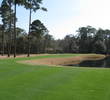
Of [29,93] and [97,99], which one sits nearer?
[97,99]

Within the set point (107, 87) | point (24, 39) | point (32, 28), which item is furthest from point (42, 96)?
point (24, 39)

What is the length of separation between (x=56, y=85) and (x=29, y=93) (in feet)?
5.26

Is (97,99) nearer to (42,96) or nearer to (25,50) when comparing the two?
(42,96)

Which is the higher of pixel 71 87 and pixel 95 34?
pixel 95 34

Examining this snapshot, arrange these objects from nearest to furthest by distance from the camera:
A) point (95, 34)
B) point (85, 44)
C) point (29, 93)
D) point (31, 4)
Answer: point (29, 93), point (31, 4), point (85, 44), point (95, 34)

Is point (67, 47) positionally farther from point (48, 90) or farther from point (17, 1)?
point (48, 90)

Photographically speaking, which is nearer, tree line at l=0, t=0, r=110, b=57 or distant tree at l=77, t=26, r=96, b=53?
tree line at l=0, t=0, r=110, b=57

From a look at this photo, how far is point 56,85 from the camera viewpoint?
884 centimetres

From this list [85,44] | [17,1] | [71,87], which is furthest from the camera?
[85,44]

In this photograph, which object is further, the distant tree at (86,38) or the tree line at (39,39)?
the distant tree at (86,38)

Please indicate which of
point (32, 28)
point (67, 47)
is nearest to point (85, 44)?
point (67, 47)

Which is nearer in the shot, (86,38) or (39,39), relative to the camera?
(39,39)

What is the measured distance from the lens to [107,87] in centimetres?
853

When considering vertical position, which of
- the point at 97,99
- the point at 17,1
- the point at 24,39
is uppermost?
the point at 17,1
